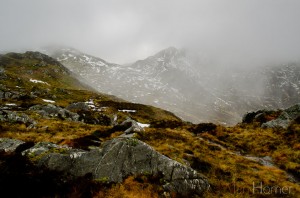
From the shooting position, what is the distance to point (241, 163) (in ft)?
80.7

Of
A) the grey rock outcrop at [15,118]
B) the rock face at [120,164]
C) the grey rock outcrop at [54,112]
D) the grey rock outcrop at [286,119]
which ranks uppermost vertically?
the grey rock outcrop at [286,119]

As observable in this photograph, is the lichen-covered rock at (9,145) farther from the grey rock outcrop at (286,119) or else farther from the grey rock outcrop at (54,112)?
the grey rock outcrop at (286,119)

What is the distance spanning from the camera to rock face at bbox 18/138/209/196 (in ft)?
54.9

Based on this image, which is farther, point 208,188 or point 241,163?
point 241,163

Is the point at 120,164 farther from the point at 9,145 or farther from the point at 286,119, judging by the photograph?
the point at 286,119

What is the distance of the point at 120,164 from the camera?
17594mm

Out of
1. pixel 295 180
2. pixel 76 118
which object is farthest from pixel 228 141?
pixel 76 118

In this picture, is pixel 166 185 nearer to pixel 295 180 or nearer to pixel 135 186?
pixel 135 186

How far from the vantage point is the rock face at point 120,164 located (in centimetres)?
1672

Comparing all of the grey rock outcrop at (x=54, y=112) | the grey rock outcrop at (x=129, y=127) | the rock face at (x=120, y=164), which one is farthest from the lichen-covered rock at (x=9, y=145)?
the grey rock outcrop at (x=54, y=112)

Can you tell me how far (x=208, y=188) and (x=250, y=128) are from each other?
29.0 m

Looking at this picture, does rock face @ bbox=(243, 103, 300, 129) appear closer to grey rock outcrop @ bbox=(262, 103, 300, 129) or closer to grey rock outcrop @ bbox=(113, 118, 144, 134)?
grey rock outcrop @ bbox=(262, 103, 300, 129)

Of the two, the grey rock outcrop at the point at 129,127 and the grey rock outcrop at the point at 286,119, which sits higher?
the grey rock outcrop at the point at 286,119

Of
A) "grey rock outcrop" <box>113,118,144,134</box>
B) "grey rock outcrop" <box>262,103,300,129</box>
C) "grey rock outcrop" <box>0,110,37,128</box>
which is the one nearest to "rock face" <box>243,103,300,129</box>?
"grey rock outcrop" <box>262,103,300,129</box>
